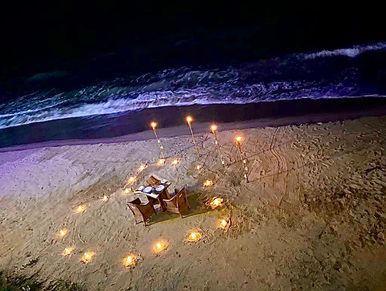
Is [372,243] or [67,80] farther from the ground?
[372,243]

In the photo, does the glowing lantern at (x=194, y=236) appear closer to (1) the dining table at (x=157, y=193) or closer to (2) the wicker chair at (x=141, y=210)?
(1) the dining table at (x=157, y=193)

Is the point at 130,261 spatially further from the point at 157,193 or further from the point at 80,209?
the point at 80,209

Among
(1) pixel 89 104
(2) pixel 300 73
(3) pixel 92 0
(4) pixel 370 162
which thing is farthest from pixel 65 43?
(4) pixel 370 162

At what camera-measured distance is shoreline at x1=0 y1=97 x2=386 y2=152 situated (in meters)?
13.1

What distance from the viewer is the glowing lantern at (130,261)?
8.69 meters

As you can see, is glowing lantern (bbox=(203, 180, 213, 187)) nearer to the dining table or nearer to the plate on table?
the dining table

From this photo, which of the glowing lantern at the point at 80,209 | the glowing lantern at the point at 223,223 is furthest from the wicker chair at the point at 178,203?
the glowing lantern at the point at 80,209

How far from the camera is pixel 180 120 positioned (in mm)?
15625

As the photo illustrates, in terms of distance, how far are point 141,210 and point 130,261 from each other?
1301 mm

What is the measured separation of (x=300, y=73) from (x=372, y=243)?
11061mm

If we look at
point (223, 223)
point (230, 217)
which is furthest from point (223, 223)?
point (230, 217)

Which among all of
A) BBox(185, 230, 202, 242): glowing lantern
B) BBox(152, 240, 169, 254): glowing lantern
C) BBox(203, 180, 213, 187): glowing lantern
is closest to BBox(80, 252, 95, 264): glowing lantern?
BBox(152, 240, 169, 254): glowing lantern

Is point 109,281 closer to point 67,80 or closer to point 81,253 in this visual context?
point 81,253

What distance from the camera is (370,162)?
964 cm
